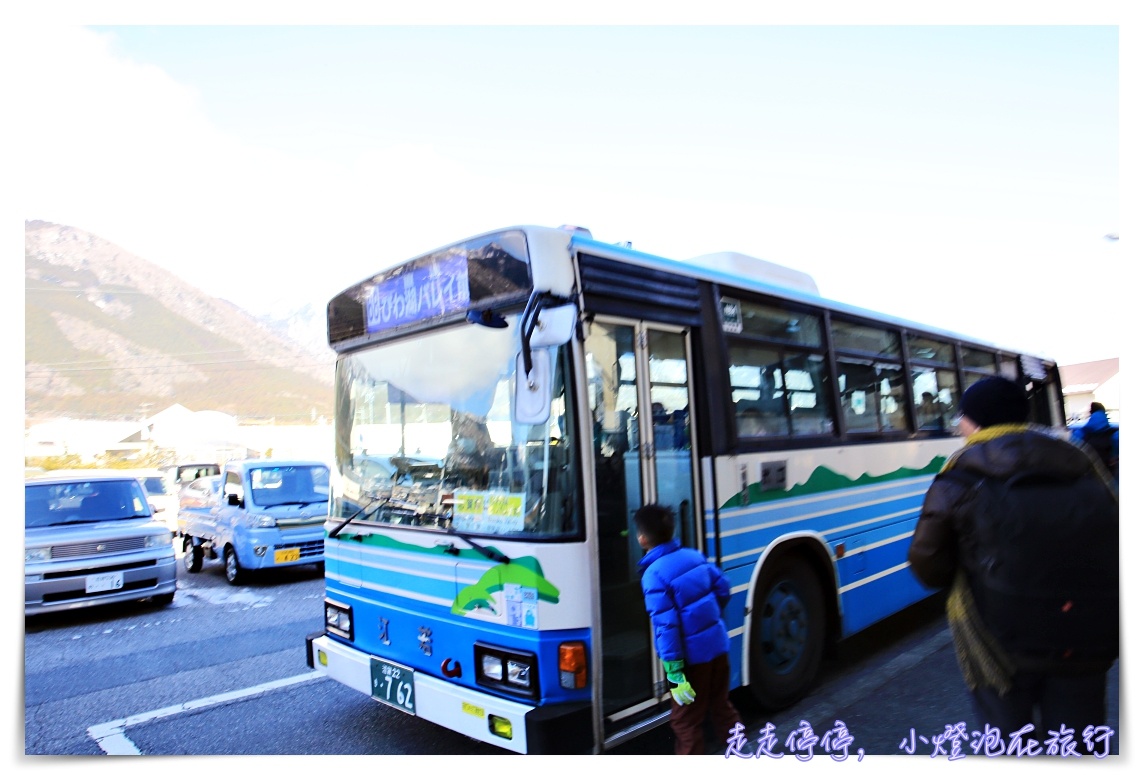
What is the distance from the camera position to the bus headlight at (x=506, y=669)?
354 centimetres

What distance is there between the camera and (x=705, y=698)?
3.60 m

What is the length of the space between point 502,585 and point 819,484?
256cm

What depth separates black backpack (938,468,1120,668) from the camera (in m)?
2.71

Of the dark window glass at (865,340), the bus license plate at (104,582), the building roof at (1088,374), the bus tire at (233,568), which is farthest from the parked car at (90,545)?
the building roof at (1088,374)

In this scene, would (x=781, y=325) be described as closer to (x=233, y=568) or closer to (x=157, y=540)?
(x=157, y=540)

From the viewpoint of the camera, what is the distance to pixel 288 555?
33.2ft

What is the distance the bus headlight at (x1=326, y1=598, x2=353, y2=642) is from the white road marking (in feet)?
4.02

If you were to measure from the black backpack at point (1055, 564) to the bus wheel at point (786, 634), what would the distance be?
191cm

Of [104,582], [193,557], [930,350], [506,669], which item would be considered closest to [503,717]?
[506,669]

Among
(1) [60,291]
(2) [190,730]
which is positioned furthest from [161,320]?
(2) [190,730]

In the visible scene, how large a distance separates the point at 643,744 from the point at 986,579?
2149mm

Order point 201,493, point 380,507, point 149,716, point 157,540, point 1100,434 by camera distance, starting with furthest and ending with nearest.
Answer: point 201,493, point 157,540, point 1100,434, point 149,716, point 380,507

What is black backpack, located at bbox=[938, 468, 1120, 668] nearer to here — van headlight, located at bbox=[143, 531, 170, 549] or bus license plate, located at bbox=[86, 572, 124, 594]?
bus license plate, located at bbox=[86, 572, 124, 594]

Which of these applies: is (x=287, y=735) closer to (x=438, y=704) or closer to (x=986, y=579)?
(x=438, y=704)
